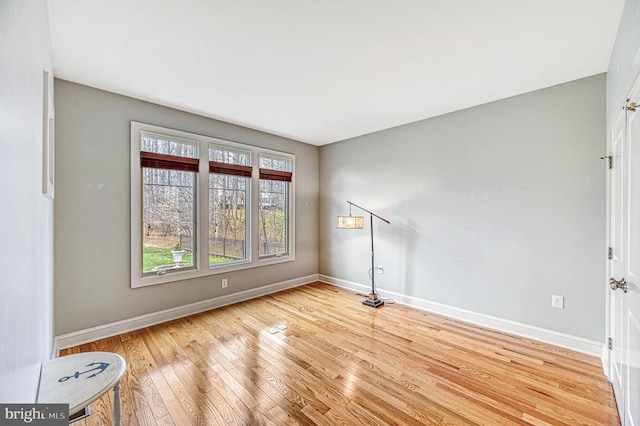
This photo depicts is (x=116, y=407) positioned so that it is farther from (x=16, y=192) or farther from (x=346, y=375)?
(x=346, y=375)

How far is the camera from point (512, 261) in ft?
9.62

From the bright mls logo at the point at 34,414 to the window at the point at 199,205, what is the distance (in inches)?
90.6

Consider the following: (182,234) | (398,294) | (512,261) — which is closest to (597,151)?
(512,261)

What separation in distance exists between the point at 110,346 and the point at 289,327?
1.75 meters

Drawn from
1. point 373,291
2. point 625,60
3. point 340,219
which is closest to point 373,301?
point 373,291

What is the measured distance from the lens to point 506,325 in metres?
2.96

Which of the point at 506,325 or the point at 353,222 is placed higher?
the point at 353,222

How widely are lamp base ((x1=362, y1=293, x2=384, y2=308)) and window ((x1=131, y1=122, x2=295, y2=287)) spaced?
1.52m

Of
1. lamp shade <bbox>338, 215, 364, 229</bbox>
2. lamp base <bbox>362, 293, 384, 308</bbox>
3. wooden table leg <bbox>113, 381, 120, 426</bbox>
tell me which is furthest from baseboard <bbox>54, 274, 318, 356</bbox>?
wooden table leg <bbox>113, 381, 120, 426</bbox>

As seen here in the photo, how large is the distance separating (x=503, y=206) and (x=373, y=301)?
2014 mm

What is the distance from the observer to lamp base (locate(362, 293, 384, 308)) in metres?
3.75

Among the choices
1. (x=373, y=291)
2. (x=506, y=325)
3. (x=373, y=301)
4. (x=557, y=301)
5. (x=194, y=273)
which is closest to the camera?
(x=557, y=301)

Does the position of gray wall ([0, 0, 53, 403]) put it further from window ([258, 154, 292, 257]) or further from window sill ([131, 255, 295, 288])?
window ([258, 154, 292, 257])

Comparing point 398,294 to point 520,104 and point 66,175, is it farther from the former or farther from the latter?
point 66,175
